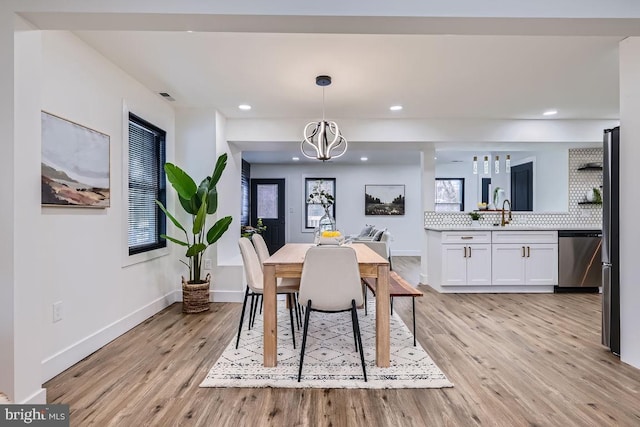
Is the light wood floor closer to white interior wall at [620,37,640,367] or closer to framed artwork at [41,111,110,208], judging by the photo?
white interior wall at [620,37,640,367]

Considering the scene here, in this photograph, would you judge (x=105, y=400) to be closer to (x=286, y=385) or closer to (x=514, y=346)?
(x=286, y=385)

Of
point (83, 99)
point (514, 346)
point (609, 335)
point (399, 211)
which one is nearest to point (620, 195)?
point (609, 335)

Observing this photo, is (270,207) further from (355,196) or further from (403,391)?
(403,391)

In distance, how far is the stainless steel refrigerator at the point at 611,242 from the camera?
2.54m

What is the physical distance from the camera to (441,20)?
174 centimetres

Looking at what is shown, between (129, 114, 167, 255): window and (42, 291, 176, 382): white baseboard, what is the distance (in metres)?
0.63

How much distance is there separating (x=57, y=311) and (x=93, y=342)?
0.49 m

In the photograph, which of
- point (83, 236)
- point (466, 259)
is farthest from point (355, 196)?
point (83, 236)

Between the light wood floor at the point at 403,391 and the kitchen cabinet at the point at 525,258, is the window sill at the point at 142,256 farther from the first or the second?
the kitchen cabinet at the point at 525,258

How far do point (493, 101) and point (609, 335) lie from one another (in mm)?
2581

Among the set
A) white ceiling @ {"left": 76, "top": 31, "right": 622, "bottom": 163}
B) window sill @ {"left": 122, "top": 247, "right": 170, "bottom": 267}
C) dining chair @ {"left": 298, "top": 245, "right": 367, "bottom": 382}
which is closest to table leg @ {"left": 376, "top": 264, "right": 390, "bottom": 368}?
dining chair @ {"left": 298, "top": 245, "right": 367, "bottom": 382}

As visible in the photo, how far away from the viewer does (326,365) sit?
7.79ft

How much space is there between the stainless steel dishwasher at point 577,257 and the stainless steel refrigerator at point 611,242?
222cm

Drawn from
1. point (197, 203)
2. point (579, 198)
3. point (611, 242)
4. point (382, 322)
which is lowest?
point (382, 322)
